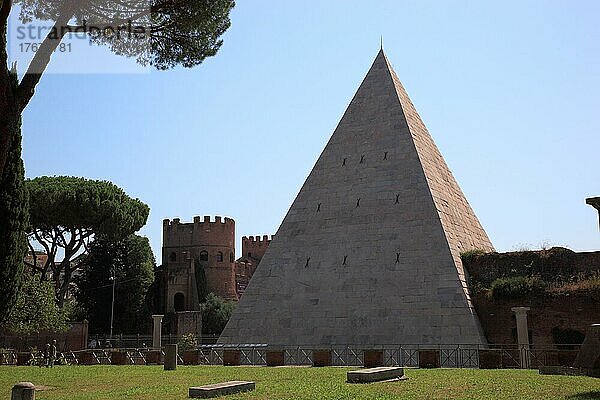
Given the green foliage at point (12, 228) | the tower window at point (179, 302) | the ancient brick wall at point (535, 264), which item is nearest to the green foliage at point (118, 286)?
the tower window at point (179, 302)

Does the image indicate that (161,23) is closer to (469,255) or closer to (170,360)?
(170,360)

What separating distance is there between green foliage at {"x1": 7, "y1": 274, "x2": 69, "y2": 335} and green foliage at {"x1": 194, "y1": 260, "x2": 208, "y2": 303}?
2012cm

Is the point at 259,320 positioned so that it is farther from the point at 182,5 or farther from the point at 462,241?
the point at 182,5

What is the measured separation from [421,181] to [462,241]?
2.04m

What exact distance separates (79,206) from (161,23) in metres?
20.3

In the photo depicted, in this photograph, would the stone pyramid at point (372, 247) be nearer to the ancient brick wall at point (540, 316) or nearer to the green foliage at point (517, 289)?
the ancient brick wall at point (540, 316)

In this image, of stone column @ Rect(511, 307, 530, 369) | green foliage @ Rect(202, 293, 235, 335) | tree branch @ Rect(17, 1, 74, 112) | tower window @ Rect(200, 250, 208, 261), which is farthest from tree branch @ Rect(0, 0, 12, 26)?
tower window @ Rect(200, 250, 208, 261)

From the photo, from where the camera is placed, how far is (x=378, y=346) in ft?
52.0

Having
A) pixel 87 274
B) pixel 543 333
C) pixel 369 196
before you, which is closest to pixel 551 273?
pixel 543 333

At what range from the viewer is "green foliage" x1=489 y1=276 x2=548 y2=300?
15.9 metres

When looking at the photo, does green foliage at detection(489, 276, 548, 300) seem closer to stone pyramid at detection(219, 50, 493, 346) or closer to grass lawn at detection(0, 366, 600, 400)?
stone pyramid at detection(219, 50, 493, 346)

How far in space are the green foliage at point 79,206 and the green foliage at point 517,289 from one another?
63.2 feet

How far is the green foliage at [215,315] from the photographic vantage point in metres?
37.7

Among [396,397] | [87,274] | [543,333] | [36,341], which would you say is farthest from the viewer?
[87,274]
